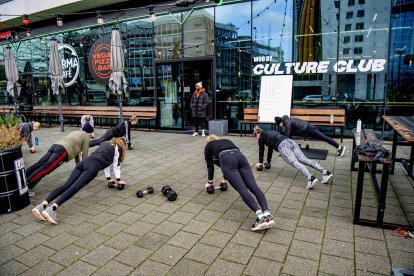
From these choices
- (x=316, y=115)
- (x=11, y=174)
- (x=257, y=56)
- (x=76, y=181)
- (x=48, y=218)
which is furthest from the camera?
(x=257, y=56)

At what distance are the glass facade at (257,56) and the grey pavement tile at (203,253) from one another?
8372 millimetres

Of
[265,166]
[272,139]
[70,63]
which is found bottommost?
[265,166]

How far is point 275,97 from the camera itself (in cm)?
1078

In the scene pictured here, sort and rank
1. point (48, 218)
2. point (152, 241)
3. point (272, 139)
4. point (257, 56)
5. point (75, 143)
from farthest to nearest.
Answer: point (257, 56) → point (272, 139) → point (75, 143) → point (48, 218) → point (152, 241)

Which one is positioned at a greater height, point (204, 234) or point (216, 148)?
point (216, 148)

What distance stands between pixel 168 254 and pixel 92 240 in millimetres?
1110

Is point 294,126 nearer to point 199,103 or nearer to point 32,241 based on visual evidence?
point 199,103

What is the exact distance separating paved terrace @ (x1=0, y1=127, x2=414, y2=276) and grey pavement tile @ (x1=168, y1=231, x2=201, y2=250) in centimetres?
1

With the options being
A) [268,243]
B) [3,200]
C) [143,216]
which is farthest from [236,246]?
[3,200]

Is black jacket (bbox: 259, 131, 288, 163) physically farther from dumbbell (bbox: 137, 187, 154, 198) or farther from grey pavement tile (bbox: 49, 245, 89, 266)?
grey pavement tile (bbox: 49, 245, 89, 266)

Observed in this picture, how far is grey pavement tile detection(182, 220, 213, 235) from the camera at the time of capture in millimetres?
4135

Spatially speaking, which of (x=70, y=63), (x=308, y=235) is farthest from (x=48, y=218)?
(x=70, y=63)

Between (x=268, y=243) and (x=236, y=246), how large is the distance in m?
0.41

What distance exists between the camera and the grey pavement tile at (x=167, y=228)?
412cm
